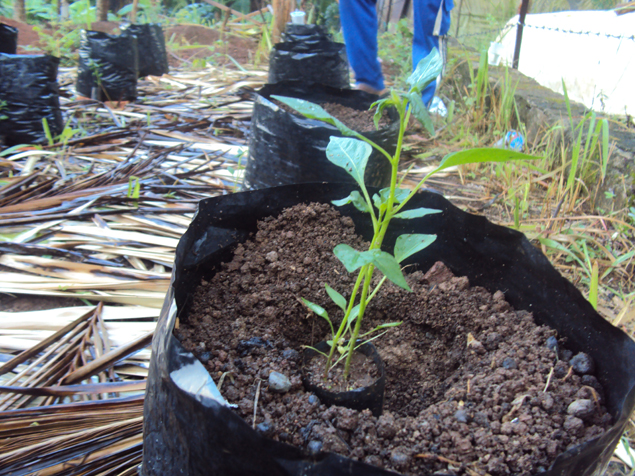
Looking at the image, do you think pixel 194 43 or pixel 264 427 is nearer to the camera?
pixel 264 427

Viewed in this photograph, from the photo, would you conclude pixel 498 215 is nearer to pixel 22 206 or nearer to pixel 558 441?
pixel 558 441

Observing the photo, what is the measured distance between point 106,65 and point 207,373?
3597 mm

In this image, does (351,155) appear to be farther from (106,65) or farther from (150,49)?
(150,49)

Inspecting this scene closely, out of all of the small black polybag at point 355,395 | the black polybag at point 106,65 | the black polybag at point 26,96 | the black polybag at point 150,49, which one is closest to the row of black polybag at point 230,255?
the small black polybag at point 355,395

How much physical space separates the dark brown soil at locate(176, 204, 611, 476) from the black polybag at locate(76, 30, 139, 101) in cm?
306

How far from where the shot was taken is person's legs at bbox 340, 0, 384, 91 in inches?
116

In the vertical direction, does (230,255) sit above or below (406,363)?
above

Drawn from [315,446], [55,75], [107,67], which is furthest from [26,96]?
[315,446]

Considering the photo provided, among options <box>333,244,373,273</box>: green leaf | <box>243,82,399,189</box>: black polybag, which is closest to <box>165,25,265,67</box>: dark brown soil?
<box>243,82,399,189</box>: black polybag

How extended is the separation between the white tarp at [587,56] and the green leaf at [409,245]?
1.97 metres

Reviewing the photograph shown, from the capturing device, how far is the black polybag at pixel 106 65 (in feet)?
11.3

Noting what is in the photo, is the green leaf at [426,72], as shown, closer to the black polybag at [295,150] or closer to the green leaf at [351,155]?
the green leaf at [351,155]

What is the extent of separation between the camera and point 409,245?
0.83m

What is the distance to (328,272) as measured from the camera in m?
1.06
